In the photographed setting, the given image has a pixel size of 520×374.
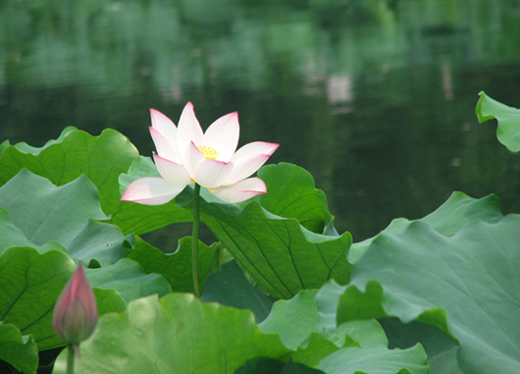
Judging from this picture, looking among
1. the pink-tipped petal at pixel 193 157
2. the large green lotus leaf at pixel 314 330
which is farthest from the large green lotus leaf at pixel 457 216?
the pink-tipped petal at pixel 193 157

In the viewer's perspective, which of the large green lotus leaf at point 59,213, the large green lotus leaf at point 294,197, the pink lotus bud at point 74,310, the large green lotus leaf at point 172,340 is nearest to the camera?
the pink lotus bud at point 74,310

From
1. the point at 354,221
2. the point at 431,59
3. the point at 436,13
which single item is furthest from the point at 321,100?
the point at 436,13

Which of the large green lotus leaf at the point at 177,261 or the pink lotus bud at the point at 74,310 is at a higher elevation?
the pink lotus bud at the point at 74,310

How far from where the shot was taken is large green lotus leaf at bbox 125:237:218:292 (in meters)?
0.81

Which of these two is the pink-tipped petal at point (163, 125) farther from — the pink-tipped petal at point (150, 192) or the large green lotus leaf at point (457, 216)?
the large green lotus leaf at point (457, 216)

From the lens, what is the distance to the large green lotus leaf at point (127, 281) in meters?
0.68

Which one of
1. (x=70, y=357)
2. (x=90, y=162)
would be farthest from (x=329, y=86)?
(x=70, y=357)

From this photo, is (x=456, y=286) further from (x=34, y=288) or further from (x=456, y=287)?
(x=34, y=288)

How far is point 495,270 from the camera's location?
1.98 ft

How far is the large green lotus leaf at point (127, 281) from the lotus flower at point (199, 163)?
8cm

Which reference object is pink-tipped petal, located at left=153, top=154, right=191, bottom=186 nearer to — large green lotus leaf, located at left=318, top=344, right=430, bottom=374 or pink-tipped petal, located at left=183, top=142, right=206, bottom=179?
pink-tipped petal, located at left=183, top=142, right=206, bottom=179

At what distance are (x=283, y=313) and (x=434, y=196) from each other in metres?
2.97

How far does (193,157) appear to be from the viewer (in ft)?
2.14

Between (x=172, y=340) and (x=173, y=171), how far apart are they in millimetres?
197
